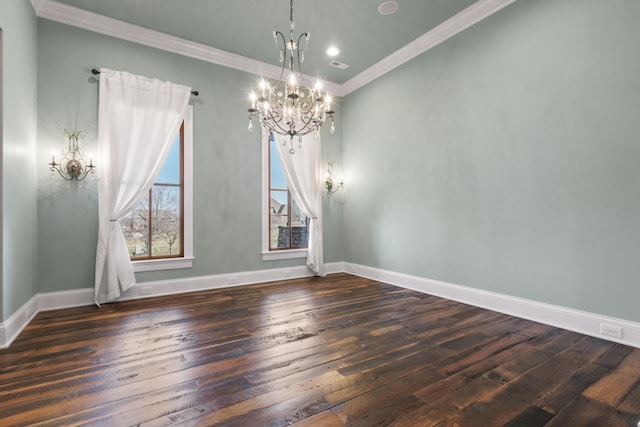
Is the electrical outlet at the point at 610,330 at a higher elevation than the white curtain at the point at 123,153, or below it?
below

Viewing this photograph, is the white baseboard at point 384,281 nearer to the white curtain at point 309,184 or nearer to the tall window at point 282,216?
the white curtain at point 309,184

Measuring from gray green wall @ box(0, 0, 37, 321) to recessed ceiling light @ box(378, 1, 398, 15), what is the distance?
370 centimetres

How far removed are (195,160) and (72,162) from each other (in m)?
1.47

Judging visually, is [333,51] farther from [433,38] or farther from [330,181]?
[330,181]

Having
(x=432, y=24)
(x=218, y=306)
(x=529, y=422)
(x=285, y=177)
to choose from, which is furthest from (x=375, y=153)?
(x=529, y=422)

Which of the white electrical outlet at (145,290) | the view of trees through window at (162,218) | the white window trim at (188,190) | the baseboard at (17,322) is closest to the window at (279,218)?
the white window trim at (188,190)

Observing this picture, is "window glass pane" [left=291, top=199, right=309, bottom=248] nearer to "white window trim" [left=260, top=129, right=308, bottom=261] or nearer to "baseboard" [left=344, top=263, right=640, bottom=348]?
"white window trim" [left=260, top=129, right=308, bottom=261]

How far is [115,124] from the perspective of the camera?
13.3 feet

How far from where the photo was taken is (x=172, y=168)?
464 centimetres

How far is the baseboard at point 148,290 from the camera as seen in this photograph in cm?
293

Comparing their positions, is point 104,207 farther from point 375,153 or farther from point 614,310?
point 614,310

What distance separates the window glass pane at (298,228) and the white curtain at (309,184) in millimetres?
214

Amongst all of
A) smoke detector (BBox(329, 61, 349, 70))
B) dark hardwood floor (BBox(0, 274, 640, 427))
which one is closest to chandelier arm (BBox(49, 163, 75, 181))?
dark hardwood floor (BBox(0, 274, 640, 427))

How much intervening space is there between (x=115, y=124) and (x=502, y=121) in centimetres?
484
